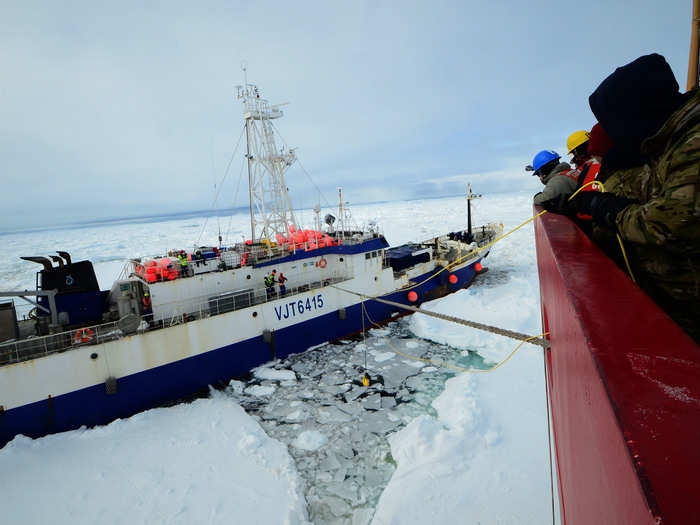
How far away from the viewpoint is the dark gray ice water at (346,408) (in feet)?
21.2

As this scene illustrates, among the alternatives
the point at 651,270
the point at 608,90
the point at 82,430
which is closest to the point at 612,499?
the point at 651,270

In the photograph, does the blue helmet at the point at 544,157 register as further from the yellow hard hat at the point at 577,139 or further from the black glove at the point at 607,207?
the black glove at the point at 607,207

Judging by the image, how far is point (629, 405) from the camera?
0.70m

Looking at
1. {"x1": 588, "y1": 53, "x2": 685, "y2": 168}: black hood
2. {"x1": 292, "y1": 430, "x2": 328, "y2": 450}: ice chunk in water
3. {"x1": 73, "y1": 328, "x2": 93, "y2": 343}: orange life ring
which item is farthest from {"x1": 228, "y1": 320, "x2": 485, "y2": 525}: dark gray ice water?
{"x1": 588, "y1": 53, "x2": 685, "y2": 168}: black hood

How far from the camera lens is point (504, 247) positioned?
3347 centimetres

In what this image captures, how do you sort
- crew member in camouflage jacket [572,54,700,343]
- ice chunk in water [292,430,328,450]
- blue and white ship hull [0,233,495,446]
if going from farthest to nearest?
blue and white ship hull [0,233,495,446] < ice chunk in water [292,430,328,450] < crew member in camouflage jacket [572,54,700,343]

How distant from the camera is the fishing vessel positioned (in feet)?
28.3

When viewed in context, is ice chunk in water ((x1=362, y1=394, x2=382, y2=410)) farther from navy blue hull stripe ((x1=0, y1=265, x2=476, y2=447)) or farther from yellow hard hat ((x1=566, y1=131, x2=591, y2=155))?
yellow hard hat ((x1=566, y1=131, x2=591, y2=155))

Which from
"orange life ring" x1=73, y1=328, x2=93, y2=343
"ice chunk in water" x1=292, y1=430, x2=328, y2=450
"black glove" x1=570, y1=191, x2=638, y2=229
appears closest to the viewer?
"black glove" x1=570, y1=191, x2=638, y2=229

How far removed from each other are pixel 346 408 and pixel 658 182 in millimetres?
8725

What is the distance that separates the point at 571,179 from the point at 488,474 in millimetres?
5202

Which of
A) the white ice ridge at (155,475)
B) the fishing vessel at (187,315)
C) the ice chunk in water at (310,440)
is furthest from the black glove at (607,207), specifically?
the ice chunk in water at (310,440)

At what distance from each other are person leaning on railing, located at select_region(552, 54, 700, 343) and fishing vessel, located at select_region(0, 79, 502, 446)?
510 centimetres

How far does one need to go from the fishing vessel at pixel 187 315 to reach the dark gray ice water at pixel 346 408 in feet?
4.55
